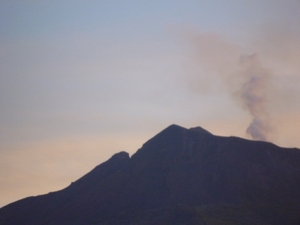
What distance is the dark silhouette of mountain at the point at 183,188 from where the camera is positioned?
122688 mm

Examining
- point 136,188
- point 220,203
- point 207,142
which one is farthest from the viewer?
point 207,142

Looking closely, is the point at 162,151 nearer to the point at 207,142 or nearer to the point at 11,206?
the point at 207,142

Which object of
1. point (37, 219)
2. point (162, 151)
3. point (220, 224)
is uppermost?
point (162, 151)

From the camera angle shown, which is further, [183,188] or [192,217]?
[183,188]

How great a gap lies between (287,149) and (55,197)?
53244mm

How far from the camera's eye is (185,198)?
13000 cm

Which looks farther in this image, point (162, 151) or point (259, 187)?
point (162, 151)

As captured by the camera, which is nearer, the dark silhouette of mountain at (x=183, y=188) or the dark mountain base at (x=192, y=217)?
the dark mountain base at (x=192, y=217)

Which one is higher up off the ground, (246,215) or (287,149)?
(287,149)

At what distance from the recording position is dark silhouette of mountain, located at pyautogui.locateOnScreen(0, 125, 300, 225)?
12269 centimetres

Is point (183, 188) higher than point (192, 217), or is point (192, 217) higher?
point (183, 188)

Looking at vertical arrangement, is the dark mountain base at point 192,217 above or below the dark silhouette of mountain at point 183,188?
below

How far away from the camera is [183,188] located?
13275cm

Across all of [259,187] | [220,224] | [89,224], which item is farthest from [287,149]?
[89,224]
